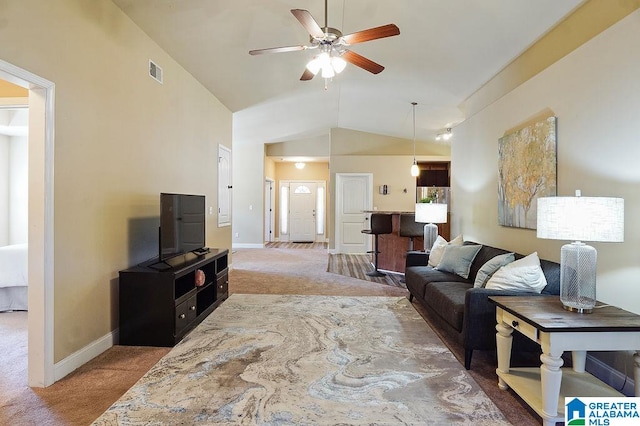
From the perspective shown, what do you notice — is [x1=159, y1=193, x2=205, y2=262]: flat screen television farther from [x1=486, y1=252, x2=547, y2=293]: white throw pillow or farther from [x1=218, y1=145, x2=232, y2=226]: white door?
[x1=486, y1=252, x2=547, y2=293]: white throw pillow

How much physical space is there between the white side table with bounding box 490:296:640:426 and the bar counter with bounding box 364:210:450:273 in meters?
3.71

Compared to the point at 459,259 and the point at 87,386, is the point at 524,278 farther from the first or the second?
the point at 87,386

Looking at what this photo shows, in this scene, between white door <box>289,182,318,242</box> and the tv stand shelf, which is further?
white door <box>289,182,318,242</box>

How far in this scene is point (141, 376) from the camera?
8.00 feet

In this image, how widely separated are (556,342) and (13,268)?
15.5ft

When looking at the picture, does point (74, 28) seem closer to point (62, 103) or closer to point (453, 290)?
point (62, 103)

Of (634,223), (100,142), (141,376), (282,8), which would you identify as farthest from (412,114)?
(141,376)

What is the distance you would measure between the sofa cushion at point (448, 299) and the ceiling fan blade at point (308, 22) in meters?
2.35

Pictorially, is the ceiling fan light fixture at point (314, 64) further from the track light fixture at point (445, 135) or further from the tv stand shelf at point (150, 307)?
the track light fixture at point (445, 135)

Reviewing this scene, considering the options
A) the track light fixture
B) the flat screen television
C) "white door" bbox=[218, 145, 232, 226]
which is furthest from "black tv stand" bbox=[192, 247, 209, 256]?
the track light fixture

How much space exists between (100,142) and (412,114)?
5451 mm

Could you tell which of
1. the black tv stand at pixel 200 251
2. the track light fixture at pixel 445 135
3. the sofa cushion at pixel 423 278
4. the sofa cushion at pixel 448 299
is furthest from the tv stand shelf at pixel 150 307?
the track light fixture at pixel 445 135

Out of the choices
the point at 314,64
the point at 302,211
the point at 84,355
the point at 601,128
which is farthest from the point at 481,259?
the point at 302,211

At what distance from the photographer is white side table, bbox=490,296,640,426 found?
1.80 metres
